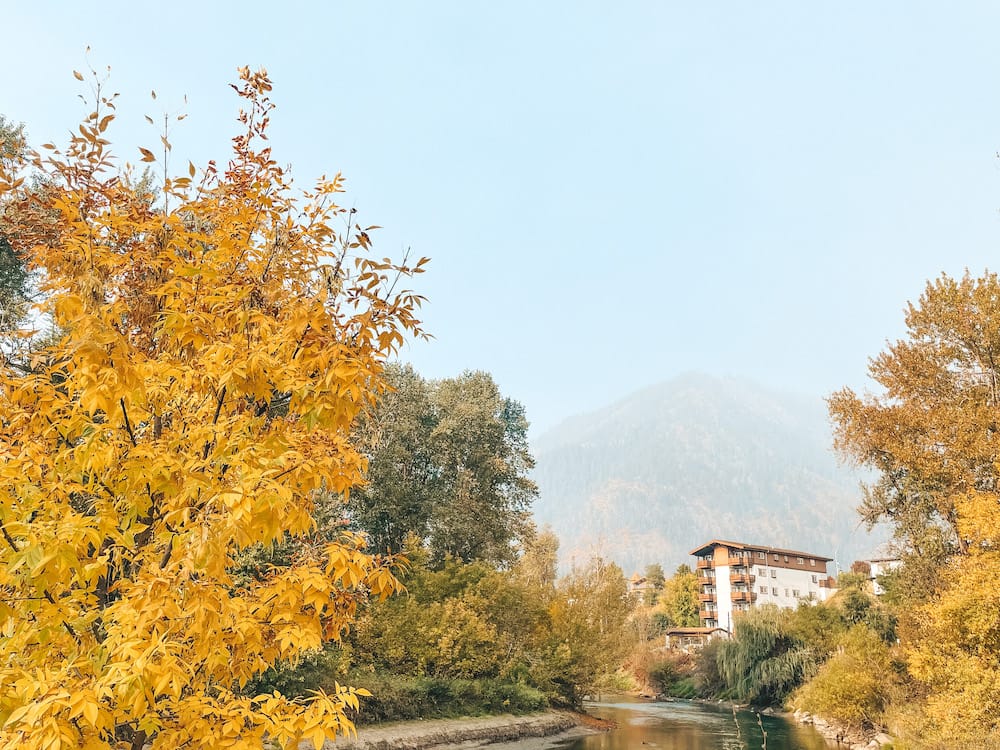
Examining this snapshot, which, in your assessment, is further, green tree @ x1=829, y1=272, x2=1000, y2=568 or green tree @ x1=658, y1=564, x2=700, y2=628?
green tree @ x1=658, y1=564, x2=700, y2=628

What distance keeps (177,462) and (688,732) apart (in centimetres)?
3432

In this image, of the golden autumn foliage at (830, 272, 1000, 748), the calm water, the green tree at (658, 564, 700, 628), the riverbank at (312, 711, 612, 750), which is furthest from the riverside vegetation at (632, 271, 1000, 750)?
the green tree at (658, 564, 700, 628)

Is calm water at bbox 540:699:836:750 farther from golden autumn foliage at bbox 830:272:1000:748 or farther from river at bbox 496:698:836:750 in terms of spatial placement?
golden autumn foliage at bbox 830:272:1000:748

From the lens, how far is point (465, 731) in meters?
26.0

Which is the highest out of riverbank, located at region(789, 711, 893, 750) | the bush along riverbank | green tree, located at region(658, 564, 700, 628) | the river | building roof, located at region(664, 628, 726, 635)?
green tree, located at region(658, 564, 700, 628)

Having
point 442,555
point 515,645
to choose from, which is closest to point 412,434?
point 442,555

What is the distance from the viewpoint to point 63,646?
12.7 ft

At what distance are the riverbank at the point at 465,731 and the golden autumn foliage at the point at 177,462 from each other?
57.5 feet

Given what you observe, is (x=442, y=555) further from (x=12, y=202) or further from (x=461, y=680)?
(x=12, y=202)

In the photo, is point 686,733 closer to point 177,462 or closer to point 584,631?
point 584,631

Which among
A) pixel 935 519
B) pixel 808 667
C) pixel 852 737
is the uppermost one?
pixel 935 519

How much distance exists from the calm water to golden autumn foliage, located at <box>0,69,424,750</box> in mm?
20058

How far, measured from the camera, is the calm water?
2744 centimetres

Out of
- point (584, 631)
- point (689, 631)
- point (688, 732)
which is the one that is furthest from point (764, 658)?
point (689, 631)
